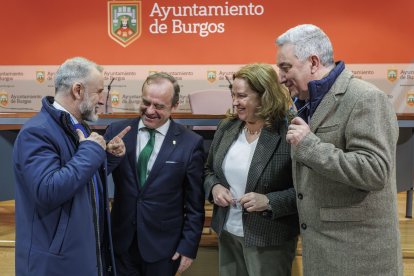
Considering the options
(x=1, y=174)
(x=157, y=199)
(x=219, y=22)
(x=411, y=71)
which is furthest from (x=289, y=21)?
(x=157, y=199)

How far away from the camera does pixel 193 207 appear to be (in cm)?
200

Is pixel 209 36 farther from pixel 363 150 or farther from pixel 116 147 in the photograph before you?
pixel 363 150

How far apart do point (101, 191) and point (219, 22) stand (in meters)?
4.85

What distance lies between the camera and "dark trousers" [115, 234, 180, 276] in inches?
77.1

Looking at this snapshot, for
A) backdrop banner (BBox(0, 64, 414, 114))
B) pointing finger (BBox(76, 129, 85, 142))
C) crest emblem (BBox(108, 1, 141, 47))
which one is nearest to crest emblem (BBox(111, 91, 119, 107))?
backdrop banner (BBox(0, 64, 414, 114))

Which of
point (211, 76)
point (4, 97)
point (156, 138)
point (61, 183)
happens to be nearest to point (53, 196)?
point (61, 183)

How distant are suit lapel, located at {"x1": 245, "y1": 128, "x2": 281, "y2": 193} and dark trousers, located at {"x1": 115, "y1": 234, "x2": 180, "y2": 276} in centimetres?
52

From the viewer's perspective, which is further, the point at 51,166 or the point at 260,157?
the point at 260,157

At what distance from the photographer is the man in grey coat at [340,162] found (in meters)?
1.40

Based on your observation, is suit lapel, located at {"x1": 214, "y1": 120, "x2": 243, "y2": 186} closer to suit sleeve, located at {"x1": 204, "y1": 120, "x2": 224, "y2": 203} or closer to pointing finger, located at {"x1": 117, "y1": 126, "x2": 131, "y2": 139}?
suit sleeve, located at {"x1": 204, "y1": 120, "x2": 224, "y2": 203}

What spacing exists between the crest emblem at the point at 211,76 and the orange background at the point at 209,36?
14cm

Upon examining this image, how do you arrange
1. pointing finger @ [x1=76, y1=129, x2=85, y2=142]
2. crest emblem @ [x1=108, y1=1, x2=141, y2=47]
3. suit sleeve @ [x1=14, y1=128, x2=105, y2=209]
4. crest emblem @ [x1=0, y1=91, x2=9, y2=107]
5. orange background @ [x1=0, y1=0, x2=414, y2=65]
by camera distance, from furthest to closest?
crest emblem @ [x1=0, y1=91, x2=9, y2=107]
crest emblem @ [x1=108, y1=1, x2=141, y2=47]
orange background @ [x1=0, y1=0, x2=414, y2=65]
pointing finger @ [x1=76, y1=129, x2=85, y2=142]
suit sleeve @ [x1=14, y1=128, x2=105, y2=209]

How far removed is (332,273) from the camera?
1.56 m

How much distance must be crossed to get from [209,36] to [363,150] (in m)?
5.17
